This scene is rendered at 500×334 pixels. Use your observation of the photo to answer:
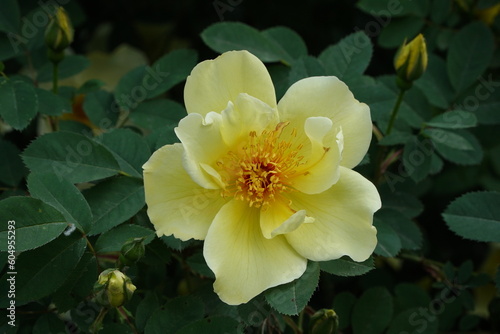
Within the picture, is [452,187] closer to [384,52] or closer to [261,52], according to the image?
[384,52]

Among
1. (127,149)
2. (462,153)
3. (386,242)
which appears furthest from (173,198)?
(462,153)

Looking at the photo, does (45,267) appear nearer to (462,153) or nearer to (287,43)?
(287,43)

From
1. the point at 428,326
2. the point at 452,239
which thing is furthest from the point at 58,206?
the point at 452,239

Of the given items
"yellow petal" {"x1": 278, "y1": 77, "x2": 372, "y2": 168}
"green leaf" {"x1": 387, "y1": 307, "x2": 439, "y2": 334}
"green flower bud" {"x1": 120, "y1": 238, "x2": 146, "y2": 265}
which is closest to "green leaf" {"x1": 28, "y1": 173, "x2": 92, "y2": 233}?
"green flower bud" {"x1": 120, "y1": 238, "x2": 146, "y2": 265}

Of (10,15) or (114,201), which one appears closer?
(114,201)

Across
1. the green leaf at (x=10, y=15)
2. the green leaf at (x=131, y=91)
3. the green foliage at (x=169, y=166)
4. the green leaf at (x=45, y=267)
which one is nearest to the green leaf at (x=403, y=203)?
the green foliage at (x=169, y=166)

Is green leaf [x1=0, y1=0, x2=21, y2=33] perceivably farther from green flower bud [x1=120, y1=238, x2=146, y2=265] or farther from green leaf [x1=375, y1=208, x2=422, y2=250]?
green leaf [x1=375, y1=208, x2=422, y2=250]
